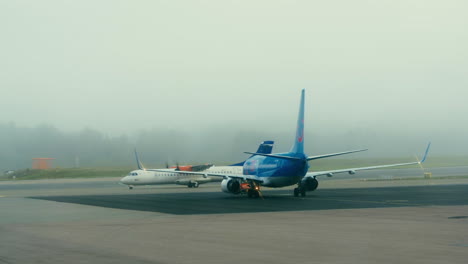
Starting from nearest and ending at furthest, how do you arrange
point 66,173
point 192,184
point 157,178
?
1. point 157,178
2. point 192,184
3. point 66,173

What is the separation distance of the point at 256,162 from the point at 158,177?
30.5m

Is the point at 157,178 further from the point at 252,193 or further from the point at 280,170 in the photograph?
the point at 280,170

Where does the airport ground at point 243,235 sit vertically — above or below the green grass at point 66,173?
below

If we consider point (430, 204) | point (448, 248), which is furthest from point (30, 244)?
point (430, 204)

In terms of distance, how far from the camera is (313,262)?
56.5ft

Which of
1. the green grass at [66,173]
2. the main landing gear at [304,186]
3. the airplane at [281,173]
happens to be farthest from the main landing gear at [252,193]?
the green grass at [66,173]

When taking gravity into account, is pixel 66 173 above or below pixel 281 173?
above

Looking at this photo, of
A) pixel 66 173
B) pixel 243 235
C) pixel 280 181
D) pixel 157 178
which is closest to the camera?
pixel 243 235

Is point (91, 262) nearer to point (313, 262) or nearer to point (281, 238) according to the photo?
point (313, 262)

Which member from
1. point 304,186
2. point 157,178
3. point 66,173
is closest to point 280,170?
point 304,186

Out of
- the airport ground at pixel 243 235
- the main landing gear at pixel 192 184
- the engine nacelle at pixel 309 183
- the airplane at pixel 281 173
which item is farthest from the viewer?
the main landing gear at pixel 192 184

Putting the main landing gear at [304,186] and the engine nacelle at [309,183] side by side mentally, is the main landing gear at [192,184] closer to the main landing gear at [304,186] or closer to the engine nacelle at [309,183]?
the main landing gear at [304,186]

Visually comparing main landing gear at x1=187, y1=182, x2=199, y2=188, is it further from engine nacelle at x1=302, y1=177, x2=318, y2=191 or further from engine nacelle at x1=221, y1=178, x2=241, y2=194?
engine nacelle at x1=302, y1=177, x2=318, y2=191

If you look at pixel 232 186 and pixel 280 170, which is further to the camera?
pixel 232 186
